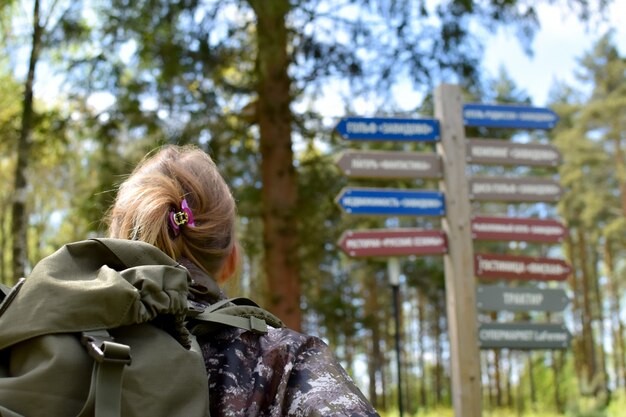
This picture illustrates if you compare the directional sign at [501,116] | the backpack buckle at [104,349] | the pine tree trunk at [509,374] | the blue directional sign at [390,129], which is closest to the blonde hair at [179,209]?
the backpack buckle at [104,349]

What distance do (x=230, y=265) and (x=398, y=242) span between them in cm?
468

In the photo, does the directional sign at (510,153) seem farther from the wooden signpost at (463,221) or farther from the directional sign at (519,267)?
the directional sign at (519,267)

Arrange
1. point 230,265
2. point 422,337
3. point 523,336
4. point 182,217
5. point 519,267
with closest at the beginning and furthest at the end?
point 182,217
point 230,265
point 523,336
point 519,267
point 422,337

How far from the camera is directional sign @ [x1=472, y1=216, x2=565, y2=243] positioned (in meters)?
6.57

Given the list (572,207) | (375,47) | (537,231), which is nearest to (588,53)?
(572,207)

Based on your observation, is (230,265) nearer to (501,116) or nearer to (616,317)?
(501,116)

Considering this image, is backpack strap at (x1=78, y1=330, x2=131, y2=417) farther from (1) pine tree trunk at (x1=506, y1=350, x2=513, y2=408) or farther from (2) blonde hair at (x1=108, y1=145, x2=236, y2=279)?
(1) pine tree trunk at (x1=506, y1=350, x2=513, y2=408)

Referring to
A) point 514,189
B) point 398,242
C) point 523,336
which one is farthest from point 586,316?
point 398,242

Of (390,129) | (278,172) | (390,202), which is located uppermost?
(390,129)

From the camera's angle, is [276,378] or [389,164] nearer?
[276,378]

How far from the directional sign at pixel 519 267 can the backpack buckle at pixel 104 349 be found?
5536 mm

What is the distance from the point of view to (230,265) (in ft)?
5.96

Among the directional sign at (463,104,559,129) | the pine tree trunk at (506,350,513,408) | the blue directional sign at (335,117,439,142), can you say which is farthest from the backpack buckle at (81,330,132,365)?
the pine tree trunk at (506,350,513,408)

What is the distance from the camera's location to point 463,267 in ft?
20.9
